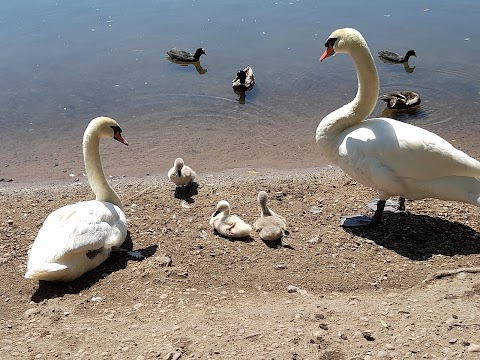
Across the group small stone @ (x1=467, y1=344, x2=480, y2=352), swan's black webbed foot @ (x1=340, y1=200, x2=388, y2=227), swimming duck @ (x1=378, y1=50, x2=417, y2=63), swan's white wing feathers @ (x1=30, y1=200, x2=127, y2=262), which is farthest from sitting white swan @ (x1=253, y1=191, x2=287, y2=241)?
swimming duck @ (x1=378, y1=50, x2=417, y2=63)

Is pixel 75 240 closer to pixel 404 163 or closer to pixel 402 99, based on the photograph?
pixel 404 163

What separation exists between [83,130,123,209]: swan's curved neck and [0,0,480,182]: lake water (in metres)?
2.65

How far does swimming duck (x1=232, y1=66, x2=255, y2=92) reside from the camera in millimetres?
12359

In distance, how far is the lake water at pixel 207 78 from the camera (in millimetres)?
10469

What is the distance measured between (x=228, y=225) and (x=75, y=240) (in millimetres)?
1829

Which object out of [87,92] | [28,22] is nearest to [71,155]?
[87,92]

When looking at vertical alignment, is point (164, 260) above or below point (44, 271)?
below

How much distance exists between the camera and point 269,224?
6.70 meters

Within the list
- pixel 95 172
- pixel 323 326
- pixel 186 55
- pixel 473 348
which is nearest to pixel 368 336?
pixel 323 326

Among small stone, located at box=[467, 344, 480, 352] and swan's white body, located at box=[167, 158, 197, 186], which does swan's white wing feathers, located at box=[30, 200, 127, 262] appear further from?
small stone, located at box=[467, 344, 480, 352]

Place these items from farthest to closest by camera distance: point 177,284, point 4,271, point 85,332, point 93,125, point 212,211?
point 212,211, point 93,125, point 4,271, point 177,284, point 85,332

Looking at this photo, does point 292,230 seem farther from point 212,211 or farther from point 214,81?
point 214,81

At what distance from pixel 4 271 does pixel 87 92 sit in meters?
7.42

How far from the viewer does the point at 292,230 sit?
697 centimetres
